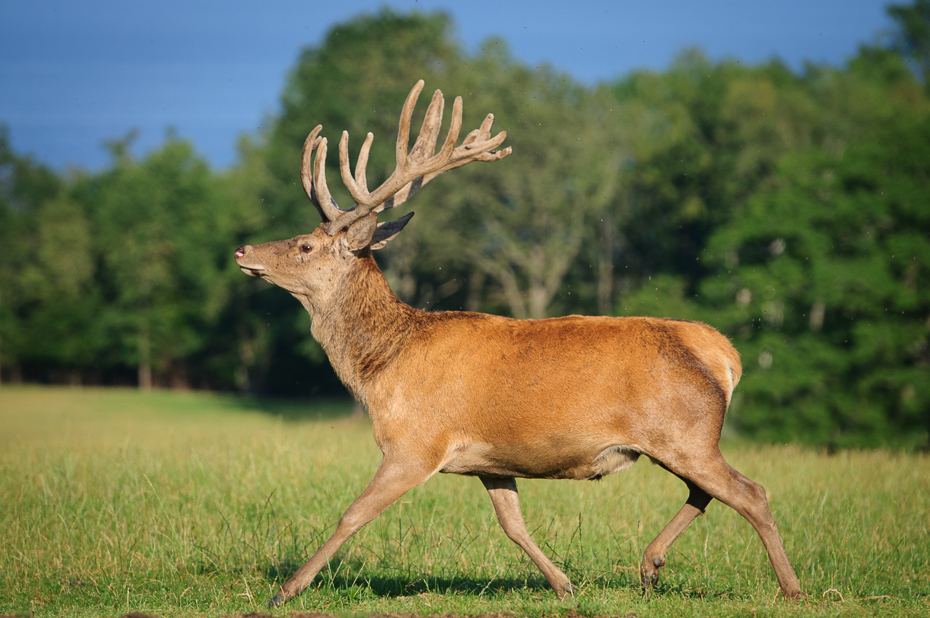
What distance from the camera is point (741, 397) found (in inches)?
1121

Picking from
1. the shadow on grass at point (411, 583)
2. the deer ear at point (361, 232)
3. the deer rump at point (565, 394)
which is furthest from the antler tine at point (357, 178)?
the shadow on grass at point (411, 583)

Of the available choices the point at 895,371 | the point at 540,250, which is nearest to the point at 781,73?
the point at 540,250

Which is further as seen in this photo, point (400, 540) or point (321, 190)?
point (400, 540)

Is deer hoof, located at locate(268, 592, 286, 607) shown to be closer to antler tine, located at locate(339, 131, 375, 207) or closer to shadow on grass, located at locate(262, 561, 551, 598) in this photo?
shadow on grass, located at locate(262, 561, 551, 598)

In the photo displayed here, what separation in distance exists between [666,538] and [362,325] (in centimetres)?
264

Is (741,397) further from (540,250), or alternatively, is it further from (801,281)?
(540,250)

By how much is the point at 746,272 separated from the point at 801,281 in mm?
1766

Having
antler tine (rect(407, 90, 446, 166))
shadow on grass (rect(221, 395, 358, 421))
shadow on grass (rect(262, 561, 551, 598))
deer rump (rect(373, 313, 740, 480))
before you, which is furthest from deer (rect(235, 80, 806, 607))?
shadow on grass (rect(221, 395, 358, 421))

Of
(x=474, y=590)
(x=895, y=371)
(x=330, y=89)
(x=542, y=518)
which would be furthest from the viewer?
(x=330, y=89)

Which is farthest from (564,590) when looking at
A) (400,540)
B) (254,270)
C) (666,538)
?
(254,270)

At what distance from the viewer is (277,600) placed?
5484 mm

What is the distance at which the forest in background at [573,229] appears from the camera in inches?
1038

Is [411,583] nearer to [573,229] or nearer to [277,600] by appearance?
[277,600]

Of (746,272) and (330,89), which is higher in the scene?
(330,89)
